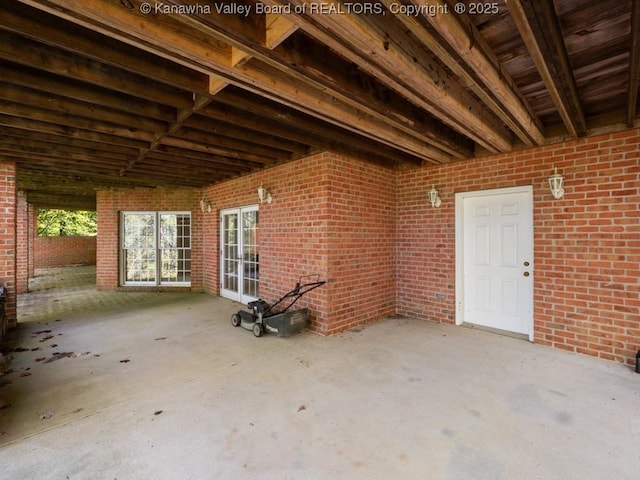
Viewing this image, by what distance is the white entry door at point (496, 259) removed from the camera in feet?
13.3

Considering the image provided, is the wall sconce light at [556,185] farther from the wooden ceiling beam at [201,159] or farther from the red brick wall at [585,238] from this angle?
the wooden ceiling beam at [201,159]

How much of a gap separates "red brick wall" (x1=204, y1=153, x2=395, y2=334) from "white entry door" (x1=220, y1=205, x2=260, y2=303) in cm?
50

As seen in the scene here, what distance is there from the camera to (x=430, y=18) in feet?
5.10

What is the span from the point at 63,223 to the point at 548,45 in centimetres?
2328

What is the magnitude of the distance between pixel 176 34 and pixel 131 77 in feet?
3.54

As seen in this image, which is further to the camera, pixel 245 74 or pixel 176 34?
pixel 245 74

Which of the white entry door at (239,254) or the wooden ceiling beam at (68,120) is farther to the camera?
the white entry door at (239,254)

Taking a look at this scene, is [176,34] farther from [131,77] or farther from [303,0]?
[131,77]

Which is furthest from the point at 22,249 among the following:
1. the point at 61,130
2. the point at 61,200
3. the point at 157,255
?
the point at 61,130

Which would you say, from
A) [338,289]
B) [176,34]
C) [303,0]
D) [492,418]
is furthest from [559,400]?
[176,34]

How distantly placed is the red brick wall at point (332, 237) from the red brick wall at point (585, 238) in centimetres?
153

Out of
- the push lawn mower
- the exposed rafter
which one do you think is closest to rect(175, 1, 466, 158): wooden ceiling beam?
the exposed rafter

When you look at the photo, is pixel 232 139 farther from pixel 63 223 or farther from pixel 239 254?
pixel 63 223

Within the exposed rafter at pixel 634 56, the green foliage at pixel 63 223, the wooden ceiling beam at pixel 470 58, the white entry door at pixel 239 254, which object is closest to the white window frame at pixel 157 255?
the white entry door at pixel 239 254
